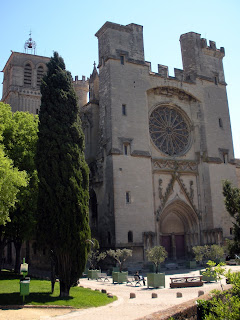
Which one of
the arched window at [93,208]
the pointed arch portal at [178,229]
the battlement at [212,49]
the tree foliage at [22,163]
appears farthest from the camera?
the battlement at [212,49]

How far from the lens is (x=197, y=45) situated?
31.6 meters

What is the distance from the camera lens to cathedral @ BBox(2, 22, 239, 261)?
24062mm

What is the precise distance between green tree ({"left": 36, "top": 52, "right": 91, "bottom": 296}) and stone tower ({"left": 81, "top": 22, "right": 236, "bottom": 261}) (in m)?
9.49

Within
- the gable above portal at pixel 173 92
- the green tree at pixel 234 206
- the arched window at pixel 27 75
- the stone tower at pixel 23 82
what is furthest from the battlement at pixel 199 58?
the arched window at pixel 27 75

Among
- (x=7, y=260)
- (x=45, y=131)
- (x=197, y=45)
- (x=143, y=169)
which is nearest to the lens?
(x=45, y=131)

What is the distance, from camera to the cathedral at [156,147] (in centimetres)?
2406

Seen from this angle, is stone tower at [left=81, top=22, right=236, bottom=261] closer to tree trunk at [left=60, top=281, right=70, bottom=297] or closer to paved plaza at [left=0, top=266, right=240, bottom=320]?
paved plaza at [left=0, top=266, right=240, bottom=320]

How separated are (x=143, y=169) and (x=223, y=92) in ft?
42.8

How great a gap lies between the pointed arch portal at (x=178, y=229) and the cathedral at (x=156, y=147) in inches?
3.2

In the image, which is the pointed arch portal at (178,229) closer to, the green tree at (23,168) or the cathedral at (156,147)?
the cathedral at (156,147)

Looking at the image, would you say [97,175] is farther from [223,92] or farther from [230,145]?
[223,92]

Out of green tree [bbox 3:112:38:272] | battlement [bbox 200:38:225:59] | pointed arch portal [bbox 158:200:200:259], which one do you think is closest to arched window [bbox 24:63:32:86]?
battlement [bbox 200:38:225:59]

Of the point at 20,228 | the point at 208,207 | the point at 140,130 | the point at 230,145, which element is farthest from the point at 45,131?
the point at 230,145

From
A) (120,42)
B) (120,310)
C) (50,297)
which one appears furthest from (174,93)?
(120,310)
